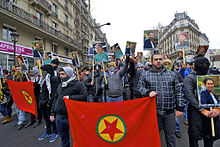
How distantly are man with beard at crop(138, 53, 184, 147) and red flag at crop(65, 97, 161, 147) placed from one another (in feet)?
0.55

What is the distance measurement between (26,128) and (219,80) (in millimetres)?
5524

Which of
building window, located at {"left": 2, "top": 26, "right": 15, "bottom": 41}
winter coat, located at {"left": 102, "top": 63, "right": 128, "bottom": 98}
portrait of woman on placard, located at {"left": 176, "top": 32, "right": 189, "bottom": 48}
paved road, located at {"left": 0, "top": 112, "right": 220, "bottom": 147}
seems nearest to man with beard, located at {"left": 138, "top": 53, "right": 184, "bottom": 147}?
paved road, located at {"left": 0, "top": 112, "right": 220, "bottom": 147}

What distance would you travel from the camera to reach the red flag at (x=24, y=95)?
389 cm

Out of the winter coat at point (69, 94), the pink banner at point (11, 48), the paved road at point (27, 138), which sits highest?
the pink banner at point (11, 48)

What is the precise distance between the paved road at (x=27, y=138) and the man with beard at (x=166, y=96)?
3.33 feet

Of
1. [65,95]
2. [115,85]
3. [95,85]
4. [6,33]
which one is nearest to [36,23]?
[6,33]

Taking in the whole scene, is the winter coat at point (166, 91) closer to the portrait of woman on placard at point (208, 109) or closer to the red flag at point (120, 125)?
the red flag at point (120, 125)

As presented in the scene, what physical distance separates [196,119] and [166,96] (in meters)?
0.58

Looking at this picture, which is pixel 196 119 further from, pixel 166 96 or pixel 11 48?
pixel 11 48

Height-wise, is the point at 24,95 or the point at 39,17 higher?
the point at 39,17

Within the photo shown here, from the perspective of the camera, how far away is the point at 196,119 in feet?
6.31

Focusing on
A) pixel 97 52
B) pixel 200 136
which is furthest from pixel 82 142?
pixel 97 52

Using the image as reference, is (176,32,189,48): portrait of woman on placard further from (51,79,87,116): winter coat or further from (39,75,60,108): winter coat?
(39,75,60,108): winter coat

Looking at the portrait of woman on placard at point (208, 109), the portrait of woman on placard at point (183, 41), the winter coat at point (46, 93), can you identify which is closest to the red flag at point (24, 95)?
the winter coat at point (46, 93)
